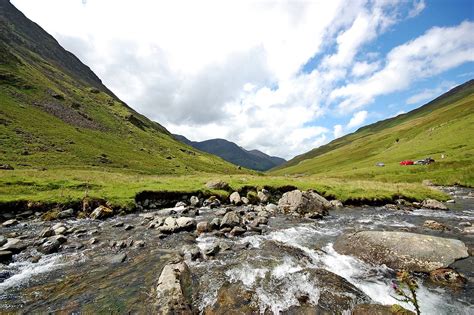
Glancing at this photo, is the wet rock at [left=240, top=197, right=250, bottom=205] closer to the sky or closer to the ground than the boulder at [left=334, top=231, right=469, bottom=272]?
closer to the sky

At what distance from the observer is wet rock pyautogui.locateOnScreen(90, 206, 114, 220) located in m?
24.7

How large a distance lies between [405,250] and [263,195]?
21.2m

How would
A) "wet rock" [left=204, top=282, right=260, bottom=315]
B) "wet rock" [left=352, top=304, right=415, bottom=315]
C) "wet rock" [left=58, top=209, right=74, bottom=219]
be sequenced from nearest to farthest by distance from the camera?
"wet rock" [left=352, top=304, right=415, bottom=315], "wet rock" [left=204, top=282, right=260, bottom=315], "wet rock" [left=58, top=209, right=74, bottom=219]

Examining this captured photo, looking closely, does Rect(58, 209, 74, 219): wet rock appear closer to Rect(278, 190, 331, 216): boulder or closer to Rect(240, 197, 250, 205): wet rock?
Rect(240, 197, 250, 205): wet rock

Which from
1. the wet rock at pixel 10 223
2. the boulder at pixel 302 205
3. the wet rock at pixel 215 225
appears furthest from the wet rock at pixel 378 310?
the wet rock at pixel 10 223

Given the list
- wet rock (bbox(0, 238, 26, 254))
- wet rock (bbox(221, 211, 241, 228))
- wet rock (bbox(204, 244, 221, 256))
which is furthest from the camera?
wet rock (bbox(221, 211, 241, 228))

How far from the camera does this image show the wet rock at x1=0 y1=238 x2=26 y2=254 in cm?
1606

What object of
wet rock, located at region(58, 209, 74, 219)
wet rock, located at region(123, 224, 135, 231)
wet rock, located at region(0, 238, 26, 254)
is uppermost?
wet rock, located at region(58, 209, 74, 219)

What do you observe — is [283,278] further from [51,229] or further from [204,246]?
[51,229]

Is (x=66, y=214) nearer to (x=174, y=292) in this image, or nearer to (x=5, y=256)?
(x=5, y=256)

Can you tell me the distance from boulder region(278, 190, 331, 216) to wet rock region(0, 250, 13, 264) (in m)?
23.6

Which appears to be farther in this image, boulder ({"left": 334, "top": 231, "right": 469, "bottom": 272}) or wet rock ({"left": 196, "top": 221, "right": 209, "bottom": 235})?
wet rock ({"left": 196, "top": 221, "right": 209, "bottom": 235})

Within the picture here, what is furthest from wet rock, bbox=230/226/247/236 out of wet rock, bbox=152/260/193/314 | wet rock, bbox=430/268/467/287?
wet rock, bbox=430/268/467/287

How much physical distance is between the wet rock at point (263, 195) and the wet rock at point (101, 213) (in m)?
18.4
